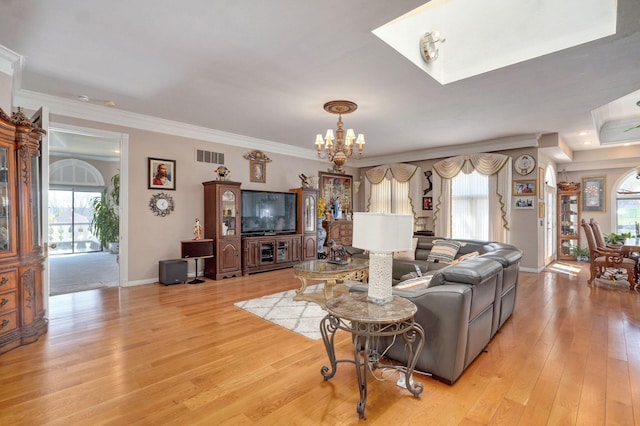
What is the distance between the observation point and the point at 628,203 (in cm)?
768

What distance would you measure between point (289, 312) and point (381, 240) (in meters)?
2.24

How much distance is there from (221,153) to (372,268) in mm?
5083

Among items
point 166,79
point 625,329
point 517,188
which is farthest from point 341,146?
point 517,188

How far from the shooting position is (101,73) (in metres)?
3.54

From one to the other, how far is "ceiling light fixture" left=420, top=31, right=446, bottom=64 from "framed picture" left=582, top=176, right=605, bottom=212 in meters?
7.44

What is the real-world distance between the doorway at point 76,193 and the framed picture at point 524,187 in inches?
361

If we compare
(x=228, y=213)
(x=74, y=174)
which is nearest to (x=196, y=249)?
(x=228, y=213)

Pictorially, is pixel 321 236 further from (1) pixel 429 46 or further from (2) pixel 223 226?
(1) pixel 429 46

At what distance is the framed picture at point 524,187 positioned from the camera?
6523 millimetres

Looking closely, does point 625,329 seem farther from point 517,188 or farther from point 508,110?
point 517,188

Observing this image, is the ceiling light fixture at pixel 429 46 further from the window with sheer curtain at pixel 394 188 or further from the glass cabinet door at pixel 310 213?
the window with sheer curtain at pixel 394 188

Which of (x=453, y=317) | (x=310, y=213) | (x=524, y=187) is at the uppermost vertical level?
(x=524, y=187)

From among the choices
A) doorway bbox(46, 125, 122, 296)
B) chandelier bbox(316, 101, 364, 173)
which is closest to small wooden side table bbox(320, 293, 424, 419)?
chandelier bbox(316, 101, 364, 173)

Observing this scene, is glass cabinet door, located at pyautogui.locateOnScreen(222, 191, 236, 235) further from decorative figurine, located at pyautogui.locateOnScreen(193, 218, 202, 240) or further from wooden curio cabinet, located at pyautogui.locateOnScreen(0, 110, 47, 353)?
wooden curio cabinet, located at pyautogui.locateOnScreen(0, 110, 47, 353)
